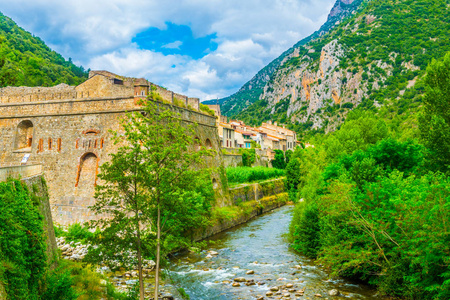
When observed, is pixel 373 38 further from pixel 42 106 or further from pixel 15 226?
pixel 15 226

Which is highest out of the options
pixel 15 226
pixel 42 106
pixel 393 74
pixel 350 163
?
pixel 393 74

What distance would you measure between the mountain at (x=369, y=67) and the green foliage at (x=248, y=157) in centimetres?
3656

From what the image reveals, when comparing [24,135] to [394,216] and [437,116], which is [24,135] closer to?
[394,216]

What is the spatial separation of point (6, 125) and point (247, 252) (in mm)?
19921

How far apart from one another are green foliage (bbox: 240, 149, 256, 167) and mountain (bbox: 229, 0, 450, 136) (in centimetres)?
3656

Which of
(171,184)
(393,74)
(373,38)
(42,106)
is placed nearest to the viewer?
(171,184)

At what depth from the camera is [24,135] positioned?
2655cm

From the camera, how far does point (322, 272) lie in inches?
735

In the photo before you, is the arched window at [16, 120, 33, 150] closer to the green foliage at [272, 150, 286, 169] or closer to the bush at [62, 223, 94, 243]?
the bush at [62, 223, 94, 243]

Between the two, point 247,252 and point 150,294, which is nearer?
point 150,294

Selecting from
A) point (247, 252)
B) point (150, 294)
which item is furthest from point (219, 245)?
point (150, 294)

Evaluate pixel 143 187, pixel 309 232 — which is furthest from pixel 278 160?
pixel 143 187

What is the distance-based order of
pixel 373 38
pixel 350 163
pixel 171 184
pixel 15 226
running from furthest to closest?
pixel 373 38 < pixel 350 163 < pixel 171 184 < pixel 15 226

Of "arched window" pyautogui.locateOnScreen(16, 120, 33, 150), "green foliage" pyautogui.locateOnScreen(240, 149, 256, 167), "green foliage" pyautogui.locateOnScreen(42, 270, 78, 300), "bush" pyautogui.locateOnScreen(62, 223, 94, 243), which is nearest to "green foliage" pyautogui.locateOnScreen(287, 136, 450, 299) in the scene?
"green foliage" pyautogui.locateOnScreen(42, 270, 78, 300)
